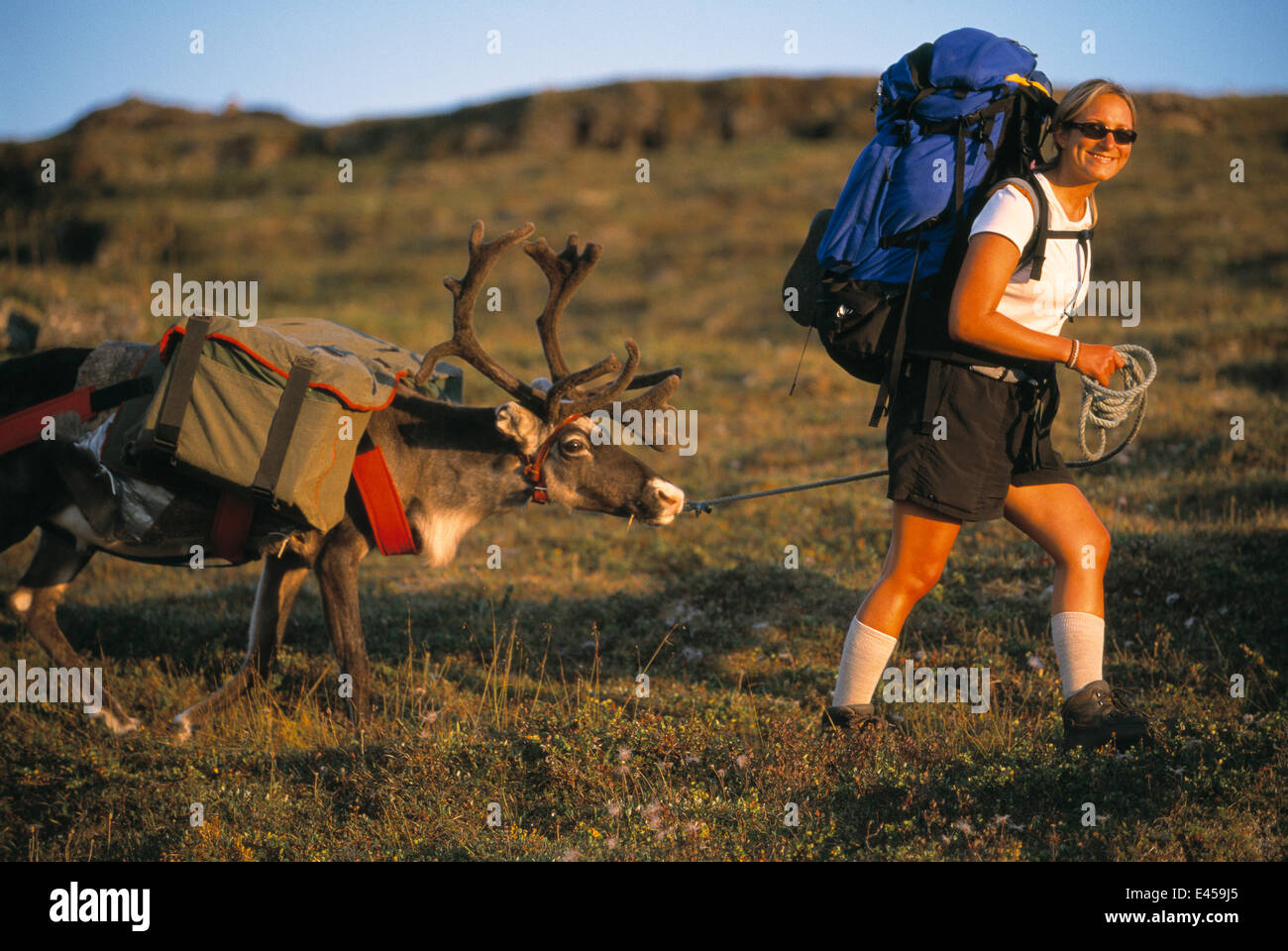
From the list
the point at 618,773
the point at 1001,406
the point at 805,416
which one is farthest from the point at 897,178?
the point at 805,416

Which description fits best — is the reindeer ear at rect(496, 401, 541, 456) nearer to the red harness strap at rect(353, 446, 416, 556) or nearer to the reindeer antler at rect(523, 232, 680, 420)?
the reindeer antler at rect(523, 232, 680, 420)

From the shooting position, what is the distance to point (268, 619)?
6.61 meters

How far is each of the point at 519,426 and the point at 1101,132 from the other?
3.32 meters

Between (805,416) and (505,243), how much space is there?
7601 mm

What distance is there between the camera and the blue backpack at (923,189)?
4.48m

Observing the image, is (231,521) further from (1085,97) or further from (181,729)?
(1085,97)

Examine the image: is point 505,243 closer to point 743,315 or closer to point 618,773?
point 618,773

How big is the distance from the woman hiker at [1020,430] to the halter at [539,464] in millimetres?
2266

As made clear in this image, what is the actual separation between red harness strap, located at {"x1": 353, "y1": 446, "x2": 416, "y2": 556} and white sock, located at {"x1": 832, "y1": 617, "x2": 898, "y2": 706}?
101 inches

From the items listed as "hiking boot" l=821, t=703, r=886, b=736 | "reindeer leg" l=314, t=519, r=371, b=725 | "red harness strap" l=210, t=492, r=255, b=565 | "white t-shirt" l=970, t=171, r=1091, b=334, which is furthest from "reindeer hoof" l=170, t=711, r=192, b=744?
"white t-shirt" l=970, t=171, r=1091, b=334

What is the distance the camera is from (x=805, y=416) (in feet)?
43.7

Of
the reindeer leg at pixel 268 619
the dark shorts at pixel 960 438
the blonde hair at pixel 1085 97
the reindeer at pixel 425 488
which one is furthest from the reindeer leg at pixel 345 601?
the blonde hair at pixel 1085 97

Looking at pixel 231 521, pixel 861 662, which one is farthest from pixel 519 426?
pixel 861 662

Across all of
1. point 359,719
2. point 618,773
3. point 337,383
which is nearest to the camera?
point 618,773
